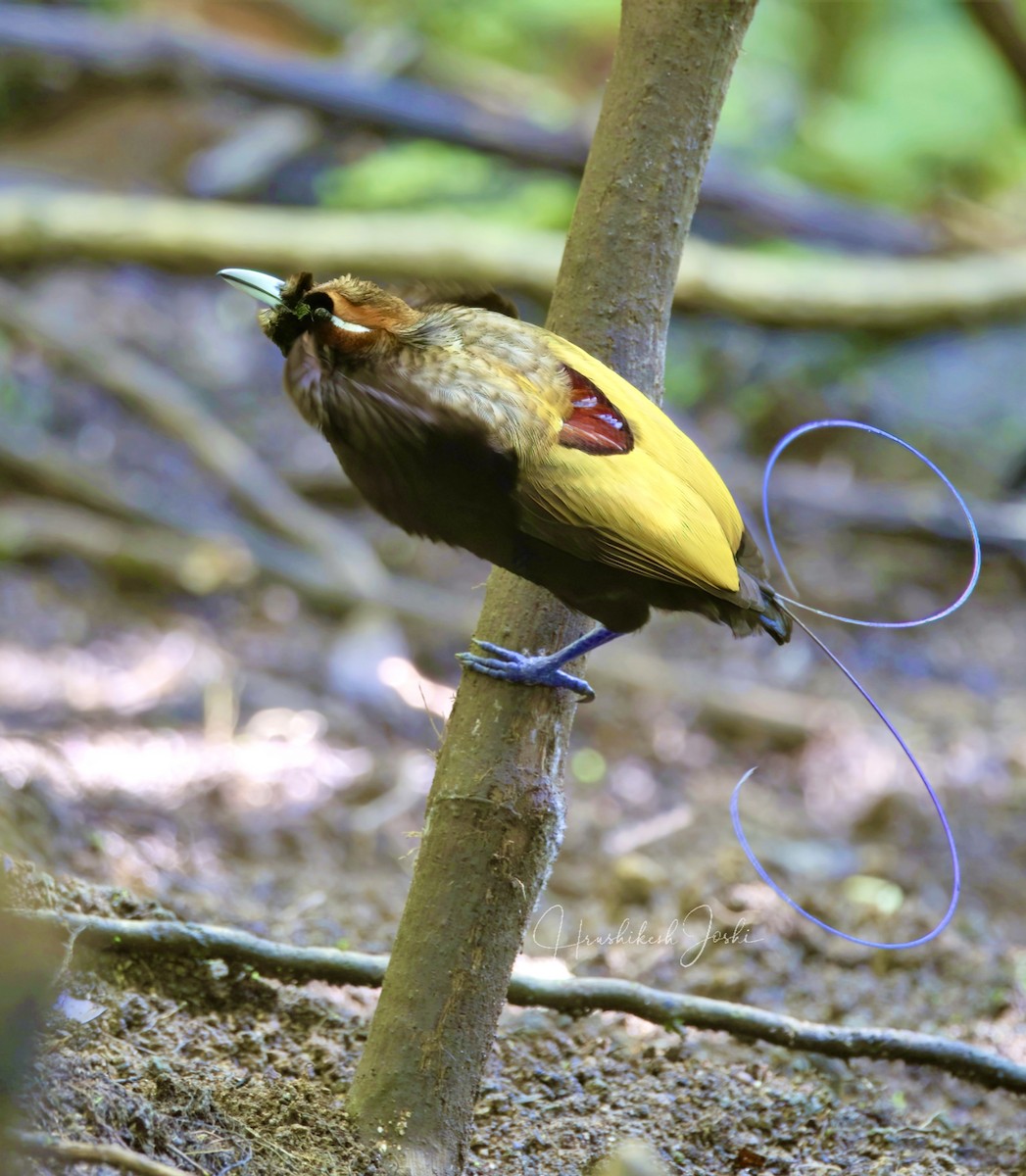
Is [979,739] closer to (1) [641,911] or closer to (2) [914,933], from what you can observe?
(2) [914,933]

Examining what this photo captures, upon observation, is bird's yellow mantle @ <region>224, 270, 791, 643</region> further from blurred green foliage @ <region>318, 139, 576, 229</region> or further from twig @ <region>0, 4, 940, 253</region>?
twig @ <region>0, 4, 940, 253</region>

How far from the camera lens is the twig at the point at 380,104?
7.53 metres

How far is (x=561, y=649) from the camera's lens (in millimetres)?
2020

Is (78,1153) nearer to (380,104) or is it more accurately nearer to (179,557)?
(179,557)

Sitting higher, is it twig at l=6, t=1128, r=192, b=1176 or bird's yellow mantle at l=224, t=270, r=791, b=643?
bird's yellow mantle at l=224, t=270, r=791, b=643

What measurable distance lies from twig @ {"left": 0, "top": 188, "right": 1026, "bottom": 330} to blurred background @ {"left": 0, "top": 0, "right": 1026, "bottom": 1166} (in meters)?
0.02

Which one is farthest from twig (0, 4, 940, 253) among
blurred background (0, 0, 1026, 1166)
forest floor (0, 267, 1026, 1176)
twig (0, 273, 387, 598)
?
twig (0, 273, 387, 598)

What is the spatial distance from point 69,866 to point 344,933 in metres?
0.71

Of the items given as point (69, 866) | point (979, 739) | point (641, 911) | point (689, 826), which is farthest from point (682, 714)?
point (69, 866)

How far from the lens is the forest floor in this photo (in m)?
2.13

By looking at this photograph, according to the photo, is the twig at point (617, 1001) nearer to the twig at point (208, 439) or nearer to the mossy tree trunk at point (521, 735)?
the mossy tree trunk at point (521, 735)

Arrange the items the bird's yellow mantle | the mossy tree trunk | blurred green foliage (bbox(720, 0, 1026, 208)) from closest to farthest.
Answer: the bird's yellow mantle < the mossy tree trunk < blurred green foliage (bbox(720, 0, 1026, 208))

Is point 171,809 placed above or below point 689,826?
below

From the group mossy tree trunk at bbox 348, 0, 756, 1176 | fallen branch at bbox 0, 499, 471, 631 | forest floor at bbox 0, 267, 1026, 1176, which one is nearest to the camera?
mossy tree trunk at bbox 348, 0, 756, 1176
